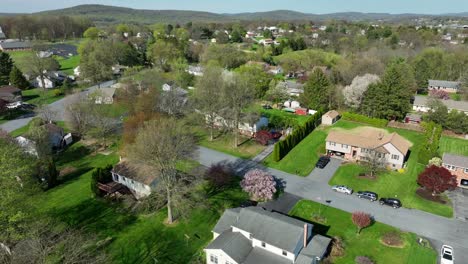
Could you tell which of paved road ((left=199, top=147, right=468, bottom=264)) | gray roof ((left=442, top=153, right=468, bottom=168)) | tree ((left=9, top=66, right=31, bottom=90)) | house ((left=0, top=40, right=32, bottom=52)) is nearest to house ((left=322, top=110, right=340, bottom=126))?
gray roof ((left=442, top=153, right=468, bottom=168))

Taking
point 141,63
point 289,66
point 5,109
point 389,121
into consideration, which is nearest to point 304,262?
point 389,121

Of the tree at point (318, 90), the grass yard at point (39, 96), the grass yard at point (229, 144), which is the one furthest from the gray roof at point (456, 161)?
the grass yard at point (39, 96)

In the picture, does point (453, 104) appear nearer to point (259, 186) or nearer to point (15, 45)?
point (259, 186)

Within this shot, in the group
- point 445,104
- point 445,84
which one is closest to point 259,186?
point 445,104

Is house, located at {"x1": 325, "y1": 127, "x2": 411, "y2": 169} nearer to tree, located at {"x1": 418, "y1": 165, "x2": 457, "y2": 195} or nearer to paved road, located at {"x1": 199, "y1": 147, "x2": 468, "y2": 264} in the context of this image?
tree, located at {"x1": 418, "y1": 165, "x2": 457, "y2": 195}

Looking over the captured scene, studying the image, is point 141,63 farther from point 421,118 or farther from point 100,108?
point 421,118
